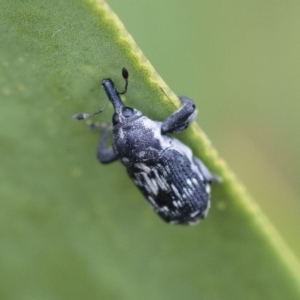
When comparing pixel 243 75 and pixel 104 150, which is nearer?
pixel 104 150

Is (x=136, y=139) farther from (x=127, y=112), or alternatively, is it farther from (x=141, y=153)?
(x=127, y=112)

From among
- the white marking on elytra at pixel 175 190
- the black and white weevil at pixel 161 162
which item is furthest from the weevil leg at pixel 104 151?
the white marking on elytra at pixel 175 190

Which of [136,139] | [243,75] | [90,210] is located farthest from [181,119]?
[243,75]

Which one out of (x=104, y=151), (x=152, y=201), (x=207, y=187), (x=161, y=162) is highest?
(x=104, y=151)

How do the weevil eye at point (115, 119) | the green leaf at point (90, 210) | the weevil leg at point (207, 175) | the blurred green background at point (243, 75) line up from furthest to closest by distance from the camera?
the blurred green background at point (243, 75)
the weevil eye at point (115, 119)
the weevil leg at point (207, 175)
the green leaf at point (90, 210)

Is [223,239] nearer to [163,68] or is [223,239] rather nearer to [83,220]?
[83,220]

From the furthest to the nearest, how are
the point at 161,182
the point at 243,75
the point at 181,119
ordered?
the point at 243,75, the point at 161,182, the point at 181,119

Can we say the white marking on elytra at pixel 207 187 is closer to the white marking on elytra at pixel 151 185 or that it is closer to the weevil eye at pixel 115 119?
the white marking on elytra at pixel 151 185

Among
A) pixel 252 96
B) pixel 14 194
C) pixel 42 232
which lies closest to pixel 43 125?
pixel 14 194
